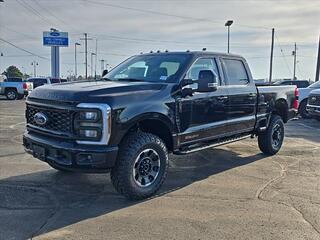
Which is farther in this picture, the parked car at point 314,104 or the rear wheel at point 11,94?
the rear wheel at point 11,94

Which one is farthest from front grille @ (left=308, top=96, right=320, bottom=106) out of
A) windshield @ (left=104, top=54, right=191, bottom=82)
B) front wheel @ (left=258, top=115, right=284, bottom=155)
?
windshield @ (left=104, top=54, right=191, bottom=82)

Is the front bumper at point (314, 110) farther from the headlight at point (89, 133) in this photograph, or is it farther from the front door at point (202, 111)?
the headlight at point (89, 133)

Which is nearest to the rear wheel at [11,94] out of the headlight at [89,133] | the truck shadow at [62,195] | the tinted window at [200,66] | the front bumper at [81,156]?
the truck shadow at [62,195]

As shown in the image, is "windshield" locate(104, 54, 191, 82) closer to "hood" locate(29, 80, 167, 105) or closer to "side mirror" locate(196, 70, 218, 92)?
"side mirror" locate(196, 70, 218, 92)

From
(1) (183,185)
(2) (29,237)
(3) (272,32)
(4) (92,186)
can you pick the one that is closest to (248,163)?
(1) (183,185)

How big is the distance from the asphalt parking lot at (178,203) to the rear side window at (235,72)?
1.55 meters

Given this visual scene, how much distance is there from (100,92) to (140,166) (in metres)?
1.17

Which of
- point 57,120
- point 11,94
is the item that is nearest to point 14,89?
point 11,94

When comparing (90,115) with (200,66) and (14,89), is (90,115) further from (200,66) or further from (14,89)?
(14,89)

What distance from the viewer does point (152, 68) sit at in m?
6.30

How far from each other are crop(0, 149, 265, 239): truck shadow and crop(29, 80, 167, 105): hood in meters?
1.32

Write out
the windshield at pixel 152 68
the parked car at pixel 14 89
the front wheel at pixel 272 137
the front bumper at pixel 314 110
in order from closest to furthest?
the windshield at pixel 152 68 < the front wheel at pixel 272 137 < the front bumper at pixel 314 110 < the parked car at pixel 14 89

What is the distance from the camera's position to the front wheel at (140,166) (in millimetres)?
4988

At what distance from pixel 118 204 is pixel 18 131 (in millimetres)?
7045
